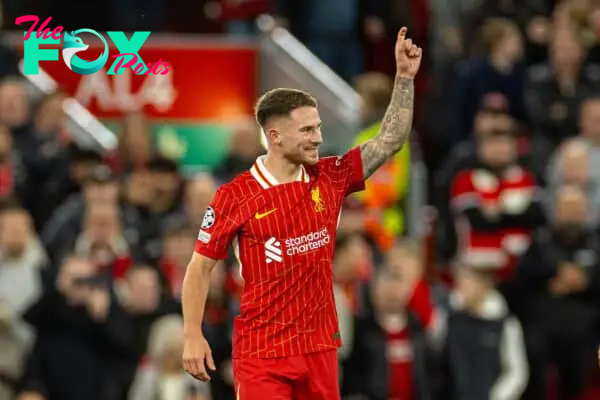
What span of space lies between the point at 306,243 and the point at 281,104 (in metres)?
0.67

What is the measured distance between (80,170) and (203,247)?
5.38 m

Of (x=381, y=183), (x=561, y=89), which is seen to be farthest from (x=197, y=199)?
(x=561, y=89)

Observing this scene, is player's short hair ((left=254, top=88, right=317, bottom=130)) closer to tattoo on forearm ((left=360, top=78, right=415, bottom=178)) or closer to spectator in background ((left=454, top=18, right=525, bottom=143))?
tattoo on forearm ((left=360, top=78, right=415, bottom=178))

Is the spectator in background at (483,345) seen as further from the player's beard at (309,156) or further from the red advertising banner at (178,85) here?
the player's beard at (309,156)

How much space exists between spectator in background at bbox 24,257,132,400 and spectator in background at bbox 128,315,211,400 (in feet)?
1.20

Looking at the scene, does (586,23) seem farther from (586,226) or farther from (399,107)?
(399,107)

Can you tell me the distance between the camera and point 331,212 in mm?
8117

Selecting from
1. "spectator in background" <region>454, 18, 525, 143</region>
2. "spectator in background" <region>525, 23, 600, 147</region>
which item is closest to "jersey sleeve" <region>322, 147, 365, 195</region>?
"spectator in background" <region>525, 23, 600, 147</region>

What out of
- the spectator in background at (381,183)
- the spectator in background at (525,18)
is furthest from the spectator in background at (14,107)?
the spectator in background at (525,18)

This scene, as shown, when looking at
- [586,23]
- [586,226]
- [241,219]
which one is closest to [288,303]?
[241,219]

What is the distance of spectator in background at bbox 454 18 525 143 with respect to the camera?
1433 cm

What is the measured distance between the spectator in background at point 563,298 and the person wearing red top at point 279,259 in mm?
4719

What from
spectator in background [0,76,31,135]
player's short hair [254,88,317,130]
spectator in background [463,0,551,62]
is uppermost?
spectator in background [463,0,551,62]

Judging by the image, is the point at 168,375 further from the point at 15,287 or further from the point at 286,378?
the point at 286,378
